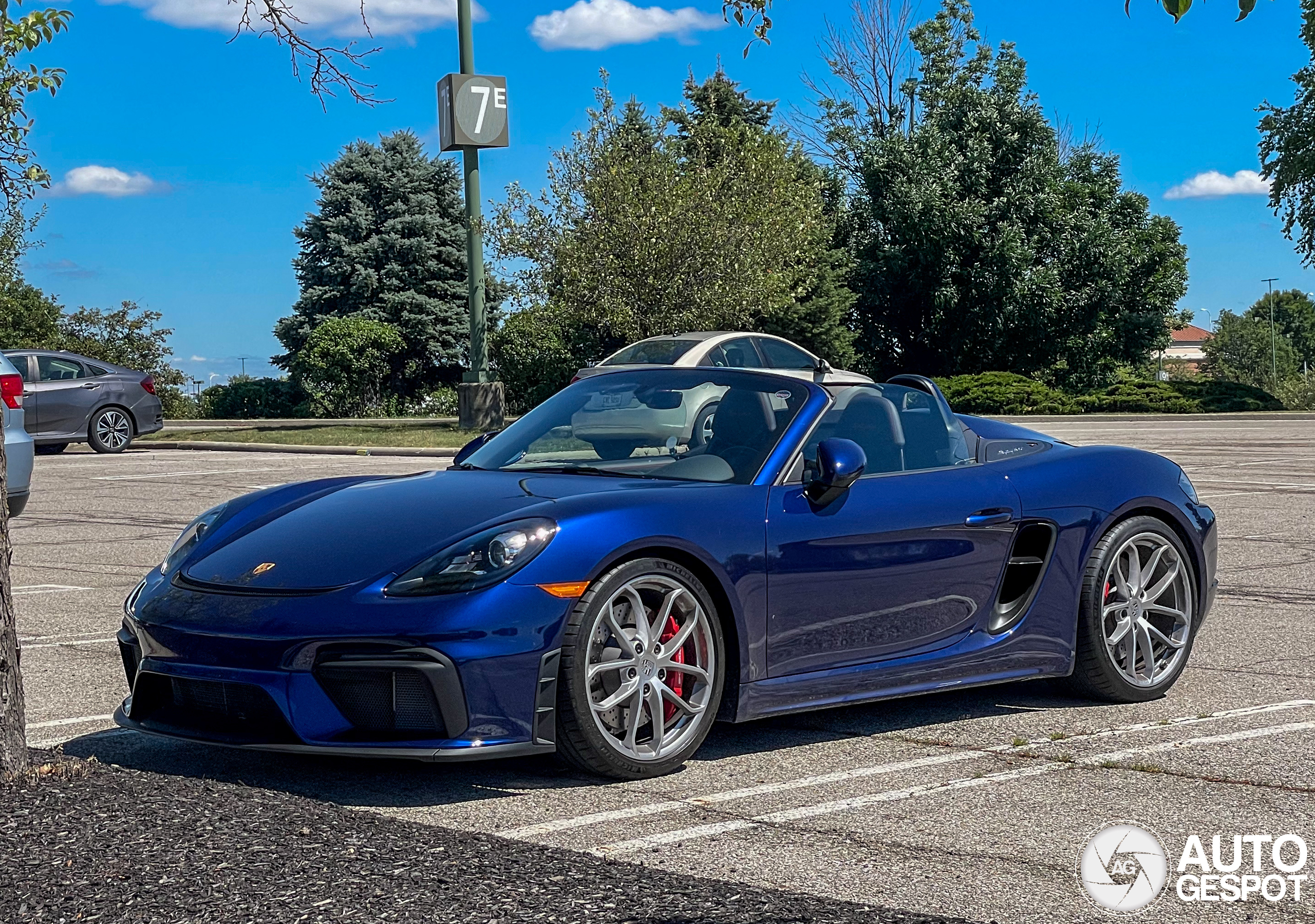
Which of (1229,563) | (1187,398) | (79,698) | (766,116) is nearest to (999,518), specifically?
(79,698)

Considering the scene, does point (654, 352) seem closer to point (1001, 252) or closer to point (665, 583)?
point (665, 583)

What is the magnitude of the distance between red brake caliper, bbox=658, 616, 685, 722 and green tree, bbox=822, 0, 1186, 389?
37220mm

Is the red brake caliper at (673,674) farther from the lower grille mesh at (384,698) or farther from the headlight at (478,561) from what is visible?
the lower grille mesh at (384,698)

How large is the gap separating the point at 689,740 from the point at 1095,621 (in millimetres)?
1905

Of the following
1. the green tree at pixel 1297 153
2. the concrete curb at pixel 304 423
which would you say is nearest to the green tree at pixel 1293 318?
the green tree at pixel 1297 153

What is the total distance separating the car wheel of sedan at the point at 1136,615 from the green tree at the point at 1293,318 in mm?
146041

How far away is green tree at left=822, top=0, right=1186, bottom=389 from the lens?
4122 cm

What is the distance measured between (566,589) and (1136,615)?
104 inches

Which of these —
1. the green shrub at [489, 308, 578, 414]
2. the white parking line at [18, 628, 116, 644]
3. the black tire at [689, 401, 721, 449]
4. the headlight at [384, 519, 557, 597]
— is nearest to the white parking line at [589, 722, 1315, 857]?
the headlight at [384, 519, 557, 597]

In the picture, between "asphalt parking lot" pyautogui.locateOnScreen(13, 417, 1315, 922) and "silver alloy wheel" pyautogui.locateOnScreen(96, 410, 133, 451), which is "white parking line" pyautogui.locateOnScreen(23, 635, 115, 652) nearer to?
"asphalt parking lot" pyautogui.locateOnScreen(13, 417, 1315, 922)

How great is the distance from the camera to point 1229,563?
380 inches

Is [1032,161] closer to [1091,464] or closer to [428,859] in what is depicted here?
[1091,464]

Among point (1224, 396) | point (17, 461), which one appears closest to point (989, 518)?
point (17, 461)

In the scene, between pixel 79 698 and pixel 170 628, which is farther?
pixel 79 698
